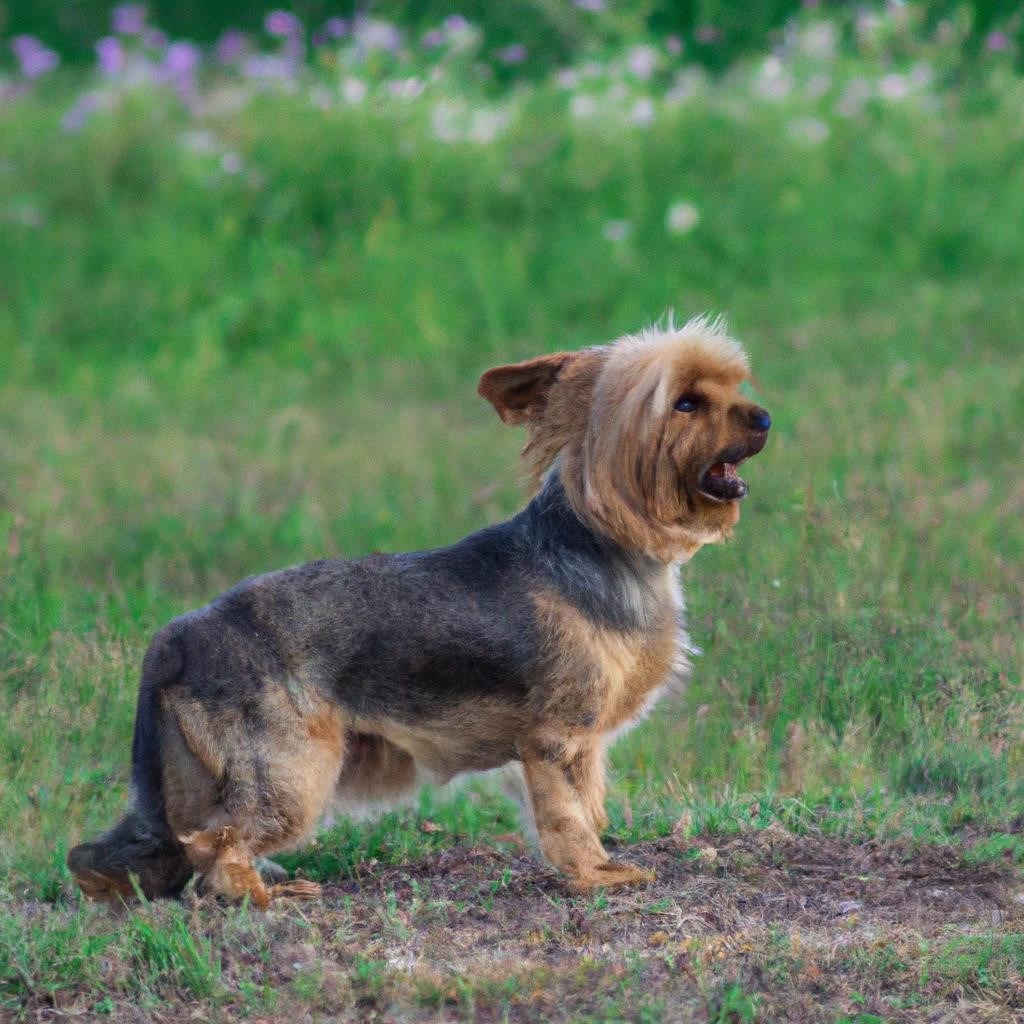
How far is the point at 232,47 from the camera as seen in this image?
56.4ft

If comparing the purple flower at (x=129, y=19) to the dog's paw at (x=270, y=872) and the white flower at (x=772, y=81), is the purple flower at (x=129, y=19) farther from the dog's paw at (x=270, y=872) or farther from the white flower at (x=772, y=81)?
the dog's paw at (x=270, y=872)

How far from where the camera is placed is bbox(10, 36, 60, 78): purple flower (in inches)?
654

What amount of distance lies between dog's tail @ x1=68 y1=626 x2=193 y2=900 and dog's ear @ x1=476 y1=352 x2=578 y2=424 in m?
1.19

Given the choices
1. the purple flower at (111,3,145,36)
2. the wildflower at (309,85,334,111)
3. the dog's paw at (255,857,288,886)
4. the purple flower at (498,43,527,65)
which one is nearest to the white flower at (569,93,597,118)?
the wildflower at (309,85,334,111)

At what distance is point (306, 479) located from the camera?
31.4 ft

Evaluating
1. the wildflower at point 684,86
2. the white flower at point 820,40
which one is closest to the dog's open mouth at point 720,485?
the wildflower at point 684,86

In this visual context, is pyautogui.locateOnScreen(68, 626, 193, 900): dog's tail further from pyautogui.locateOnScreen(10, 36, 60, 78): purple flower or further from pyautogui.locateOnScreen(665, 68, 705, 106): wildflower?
pyautogui.locateOnScreen(10, 36, 60, 78): purple flower

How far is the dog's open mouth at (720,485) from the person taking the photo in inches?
203

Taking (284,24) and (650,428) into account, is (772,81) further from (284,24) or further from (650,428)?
(650,428)

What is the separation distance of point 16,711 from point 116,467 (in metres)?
3.39

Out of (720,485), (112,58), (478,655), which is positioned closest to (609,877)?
(478,655)

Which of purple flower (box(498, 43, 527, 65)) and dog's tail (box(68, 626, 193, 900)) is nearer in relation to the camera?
dog's tail (box(68, 626, 193, 900))

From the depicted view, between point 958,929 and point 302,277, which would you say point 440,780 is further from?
point 302,277

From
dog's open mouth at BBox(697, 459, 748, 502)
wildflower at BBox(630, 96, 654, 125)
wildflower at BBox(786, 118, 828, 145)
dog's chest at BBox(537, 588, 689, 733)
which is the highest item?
wildflower at BBox(630, 96, 654, 125)
